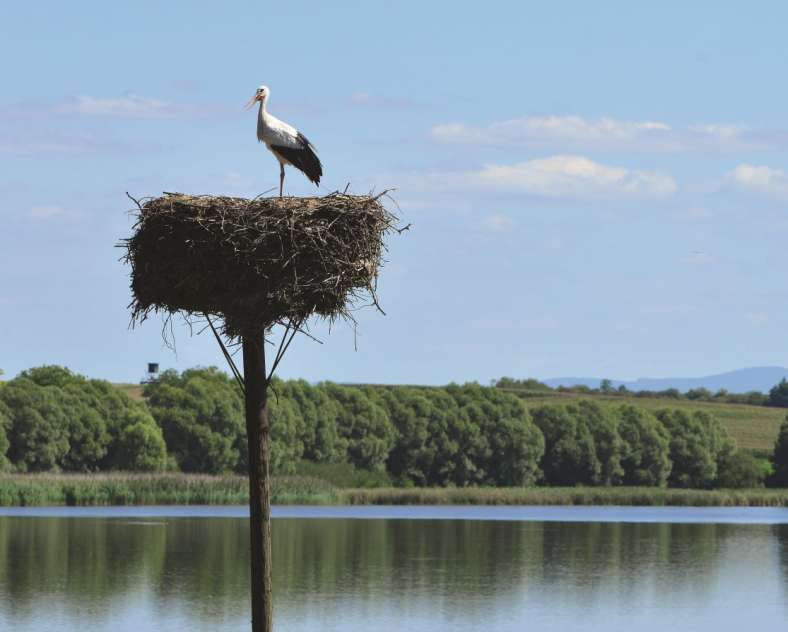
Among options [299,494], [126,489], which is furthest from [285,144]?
[299,494]

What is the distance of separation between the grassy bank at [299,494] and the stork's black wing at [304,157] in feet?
214

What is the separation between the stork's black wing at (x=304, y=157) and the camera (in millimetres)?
22484

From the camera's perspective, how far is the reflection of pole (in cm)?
2003

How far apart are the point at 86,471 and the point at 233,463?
9.19 meters

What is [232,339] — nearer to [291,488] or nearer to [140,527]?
[140,527]

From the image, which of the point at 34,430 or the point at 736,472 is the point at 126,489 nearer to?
the point at 34,430

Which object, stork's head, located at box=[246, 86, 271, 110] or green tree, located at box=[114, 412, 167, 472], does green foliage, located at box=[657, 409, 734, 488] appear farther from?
stork's head, located at box=[246, 86, 271, 110]

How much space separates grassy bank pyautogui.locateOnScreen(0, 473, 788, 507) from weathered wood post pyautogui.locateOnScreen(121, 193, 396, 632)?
67341 millimetres

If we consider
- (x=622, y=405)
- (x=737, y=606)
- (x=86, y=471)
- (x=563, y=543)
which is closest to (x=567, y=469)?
(x=622, y=405)

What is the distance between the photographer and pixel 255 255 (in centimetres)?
1959

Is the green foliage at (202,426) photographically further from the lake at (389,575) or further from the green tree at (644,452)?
the green tree at (644,452)

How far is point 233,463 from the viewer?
102562 millimetres

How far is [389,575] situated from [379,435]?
63724 millimetres

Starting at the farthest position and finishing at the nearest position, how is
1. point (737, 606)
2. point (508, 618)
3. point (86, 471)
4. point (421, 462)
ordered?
1. point (421, 462)
2. point (86, 471)
3. point (737, 606)
4. point (508, 618)
